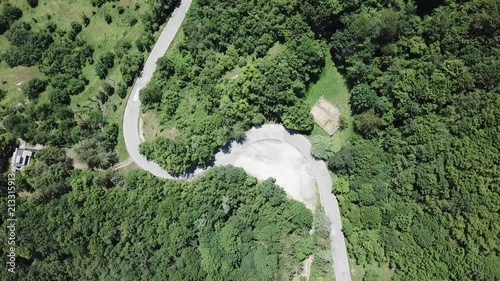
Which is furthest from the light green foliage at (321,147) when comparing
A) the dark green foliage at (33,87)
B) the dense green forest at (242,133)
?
the dark green foliage at (33,87)

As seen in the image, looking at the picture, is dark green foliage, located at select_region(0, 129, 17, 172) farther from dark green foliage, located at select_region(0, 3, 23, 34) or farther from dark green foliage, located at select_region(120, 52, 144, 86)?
dark green foliage, located at select_region(120, 52, 144, 86)

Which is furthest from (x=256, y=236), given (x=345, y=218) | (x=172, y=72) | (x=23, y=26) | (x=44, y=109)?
(x=23, y=26)

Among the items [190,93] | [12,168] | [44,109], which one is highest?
[190,93]

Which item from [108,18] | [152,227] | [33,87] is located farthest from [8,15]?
[152,227]

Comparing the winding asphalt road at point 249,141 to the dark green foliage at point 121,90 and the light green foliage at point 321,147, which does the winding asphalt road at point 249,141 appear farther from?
the light green foliage at point 321,147

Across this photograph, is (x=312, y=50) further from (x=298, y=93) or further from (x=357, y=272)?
(x=357, y=272)

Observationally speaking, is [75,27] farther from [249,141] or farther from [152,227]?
[152,227]
